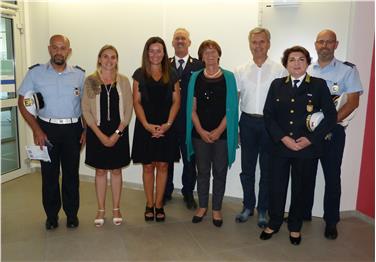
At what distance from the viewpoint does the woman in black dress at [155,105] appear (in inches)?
123

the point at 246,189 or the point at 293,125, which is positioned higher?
the point at 293,125

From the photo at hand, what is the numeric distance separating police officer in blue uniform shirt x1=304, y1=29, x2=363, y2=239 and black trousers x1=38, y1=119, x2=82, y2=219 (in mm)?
1946

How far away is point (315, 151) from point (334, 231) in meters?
0.81

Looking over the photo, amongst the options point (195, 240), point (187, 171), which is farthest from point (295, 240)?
point (187, 171)

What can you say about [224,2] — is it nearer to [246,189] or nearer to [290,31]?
[290,31]

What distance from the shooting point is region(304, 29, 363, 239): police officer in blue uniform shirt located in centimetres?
298

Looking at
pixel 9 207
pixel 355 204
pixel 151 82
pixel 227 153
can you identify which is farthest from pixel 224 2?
pixel 9 207

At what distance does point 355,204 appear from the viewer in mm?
3635

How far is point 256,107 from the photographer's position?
321 centimetres

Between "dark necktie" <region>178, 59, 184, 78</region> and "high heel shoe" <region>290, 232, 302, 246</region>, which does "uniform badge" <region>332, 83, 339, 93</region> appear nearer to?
"high heel shoe" <region>290, 232, 302, 246</region>

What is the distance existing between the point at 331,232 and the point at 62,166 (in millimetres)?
2345

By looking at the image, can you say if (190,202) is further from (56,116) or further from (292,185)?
(56,116)

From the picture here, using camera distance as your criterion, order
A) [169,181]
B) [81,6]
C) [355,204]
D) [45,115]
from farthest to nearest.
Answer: [81,6], [169,181], [355,204], [45,115]

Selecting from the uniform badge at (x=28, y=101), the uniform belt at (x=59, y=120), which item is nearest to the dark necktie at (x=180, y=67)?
the uniform belt at (x=59, y=120)
